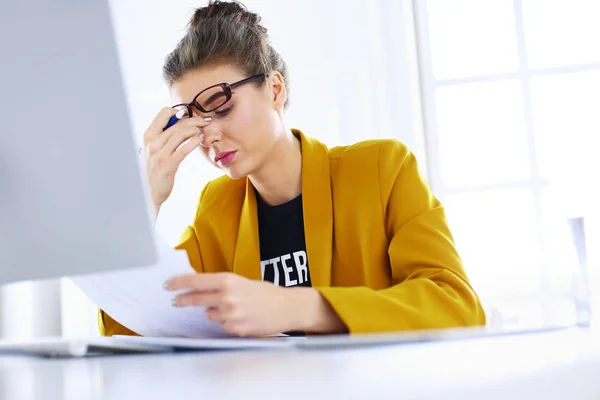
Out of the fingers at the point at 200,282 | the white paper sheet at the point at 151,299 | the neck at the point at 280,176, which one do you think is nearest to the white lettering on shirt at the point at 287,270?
the neck at the point at 280,176

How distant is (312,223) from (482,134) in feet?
5.21

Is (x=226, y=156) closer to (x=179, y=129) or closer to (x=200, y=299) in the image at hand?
(x=179, y=129)

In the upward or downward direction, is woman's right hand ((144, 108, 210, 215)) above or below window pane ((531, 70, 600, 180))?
below

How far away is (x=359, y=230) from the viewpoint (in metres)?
1.35

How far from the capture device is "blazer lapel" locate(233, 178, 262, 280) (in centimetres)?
142

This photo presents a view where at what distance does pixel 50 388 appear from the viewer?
415 mm

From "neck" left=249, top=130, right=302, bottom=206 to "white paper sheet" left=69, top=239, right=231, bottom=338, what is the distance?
725 millimetres

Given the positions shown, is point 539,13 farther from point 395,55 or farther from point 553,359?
point 553,359

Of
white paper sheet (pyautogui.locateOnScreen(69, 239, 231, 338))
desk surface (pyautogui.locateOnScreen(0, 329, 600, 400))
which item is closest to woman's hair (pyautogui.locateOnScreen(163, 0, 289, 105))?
white paper sheet (pyautogui.locateOnScreen(69, 239, 231, 338))

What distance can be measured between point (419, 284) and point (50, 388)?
652 mm

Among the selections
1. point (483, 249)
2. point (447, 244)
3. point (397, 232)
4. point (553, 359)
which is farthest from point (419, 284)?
point (483, 249)

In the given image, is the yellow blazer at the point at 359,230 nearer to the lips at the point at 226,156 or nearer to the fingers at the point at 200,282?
the lips at the point at 226,156

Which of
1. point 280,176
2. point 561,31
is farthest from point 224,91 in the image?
point 561,31

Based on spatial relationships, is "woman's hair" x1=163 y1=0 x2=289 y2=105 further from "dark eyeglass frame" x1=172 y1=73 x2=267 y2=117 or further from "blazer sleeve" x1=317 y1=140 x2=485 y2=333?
"blazer sleeve" x1=317 y1=140 x2=485 y2=333
